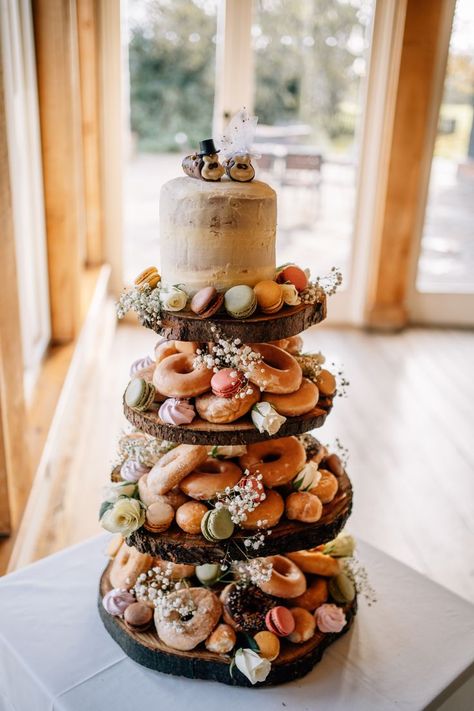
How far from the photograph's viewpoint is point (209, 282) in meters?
1.38

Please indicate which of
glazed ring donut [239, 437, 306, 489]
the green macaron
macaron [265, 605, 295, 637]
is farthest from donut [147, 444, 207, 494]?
the green macaron

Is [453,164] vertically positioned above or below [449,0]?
below

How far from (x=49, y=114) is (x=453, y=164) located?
102 inches

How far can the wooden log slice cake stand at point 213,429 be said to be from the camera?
1.37 m

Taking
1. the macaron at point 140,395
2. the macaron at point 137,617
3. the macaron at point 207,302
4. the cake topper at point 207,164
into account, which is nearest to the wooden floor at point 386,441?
the macaron at point 137,617

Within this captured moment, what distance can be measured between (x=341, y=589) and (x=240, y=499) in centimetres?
37

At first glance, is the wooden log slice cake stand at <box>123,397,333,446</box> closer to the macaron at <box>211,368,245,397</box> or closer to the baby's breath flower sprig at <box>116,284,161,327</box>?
the macaron at <box>211,368,245,397</box>

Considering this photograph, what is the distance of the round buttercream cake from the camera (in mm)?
1330

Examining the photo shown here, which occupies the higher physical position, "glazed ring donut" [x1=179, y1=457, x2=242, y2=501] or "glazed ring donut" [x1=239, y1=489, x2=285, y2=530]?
"glazed ring donut" [x1=179, y1=457, x2=242, y2=501]

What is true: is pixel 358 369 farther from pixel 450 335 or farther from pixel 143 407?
pixel 143 407

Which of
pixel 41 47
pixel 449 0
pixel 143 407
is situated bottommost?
pixel 143 407

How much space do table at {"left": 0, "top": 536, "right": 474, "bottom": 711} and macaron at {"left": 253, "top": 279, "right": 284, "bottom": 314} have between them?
2.39 feet

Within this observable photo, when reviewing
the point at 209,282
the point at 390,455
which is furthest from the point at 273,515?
the point at 390,455

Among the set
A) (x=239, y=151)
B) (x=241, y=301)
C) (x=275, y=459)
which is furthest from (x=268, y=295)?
(x=275, y=459)
